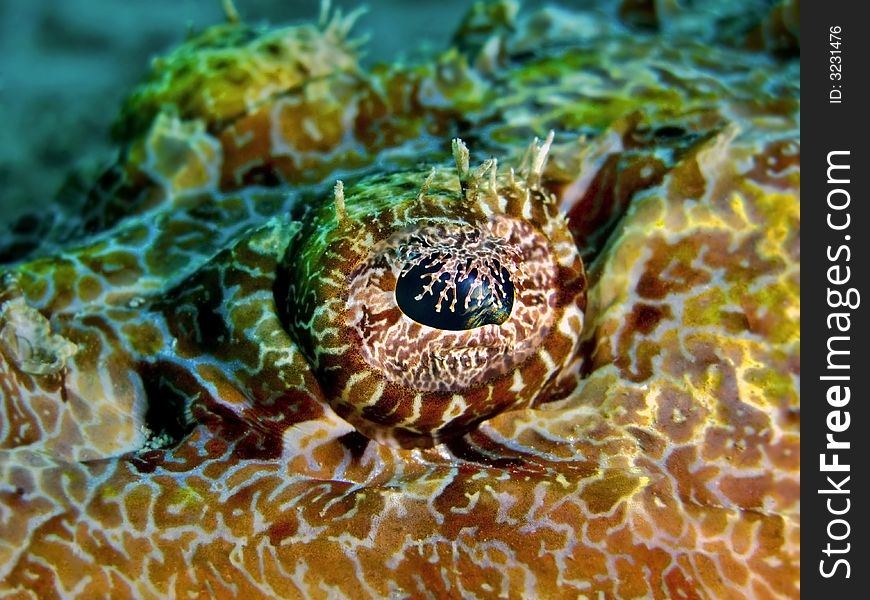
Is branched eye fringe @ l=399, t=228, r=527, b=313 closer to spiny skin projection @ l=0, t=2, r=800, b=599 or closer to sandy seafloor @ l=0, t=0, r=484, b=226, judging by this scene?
spiny skin projection @ l=0, t=2, r=800, b=599

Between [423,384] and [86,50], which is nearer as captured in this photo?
[423,384]

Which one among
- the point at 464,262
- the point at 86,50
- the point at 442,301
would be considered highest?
the point at 86,50

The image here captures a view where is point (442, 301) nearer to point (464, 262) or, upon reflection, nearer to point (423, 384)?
point (464, 262)

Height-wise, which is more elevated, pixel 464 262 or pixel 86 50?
pixel 86 50

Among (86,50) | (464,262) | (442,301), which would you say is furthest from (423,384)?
(86,50)

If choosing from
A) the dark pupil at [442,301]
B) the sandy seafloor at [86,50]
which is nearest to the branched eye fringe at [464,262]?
the dark pupil at [442,301]

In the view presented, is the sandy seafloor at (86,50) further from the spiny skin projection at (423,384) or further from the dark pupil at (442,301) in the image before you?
the dark pupil at (442,301)
